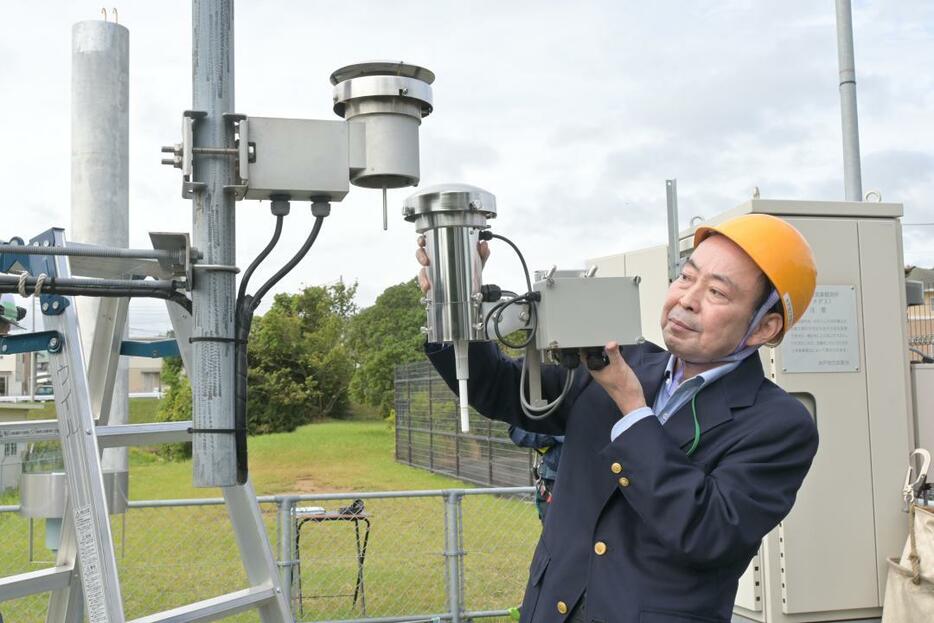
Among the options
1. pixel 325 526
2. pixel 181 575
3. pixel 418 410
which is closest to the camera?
pixel 181 575

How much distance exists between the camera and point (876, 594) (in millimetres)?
4840

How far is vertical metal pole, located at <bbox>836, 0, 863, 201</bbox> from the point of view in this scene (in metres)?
6.53

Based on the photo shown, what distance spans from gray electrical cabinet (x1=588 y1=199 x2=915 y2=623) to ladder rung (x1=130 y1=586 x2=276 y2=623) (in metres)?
2.87

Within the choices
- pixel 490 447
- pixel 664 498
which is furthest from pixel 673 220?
pixel 490 447

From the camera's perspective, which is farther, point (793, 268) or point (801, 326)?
point (801, 326)

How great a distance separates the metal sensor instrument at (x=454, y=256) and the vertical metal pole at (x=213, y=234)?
53 cm

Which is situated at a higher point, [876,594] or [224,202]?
[224,202]

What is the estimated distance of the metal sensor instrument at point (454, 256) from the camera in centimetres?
216

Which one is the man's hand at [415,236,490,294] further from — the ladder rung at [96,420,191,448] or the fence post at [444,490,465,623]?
the fence post at [444,490,465,623]

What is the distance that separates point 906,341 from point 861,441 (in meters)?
0.62

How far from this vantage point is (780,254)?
212 centimetres

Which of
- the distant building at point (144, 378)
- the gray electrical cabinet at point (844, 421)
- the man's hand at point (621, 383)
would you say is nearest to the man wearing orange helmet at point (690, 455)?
the man's hand at point (621, 383)

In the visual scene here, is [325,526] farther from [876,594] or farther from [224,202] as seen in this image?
[224,202]

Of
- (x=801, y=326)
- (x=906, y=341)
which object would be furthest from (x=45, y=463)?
(x=906, y=341)
